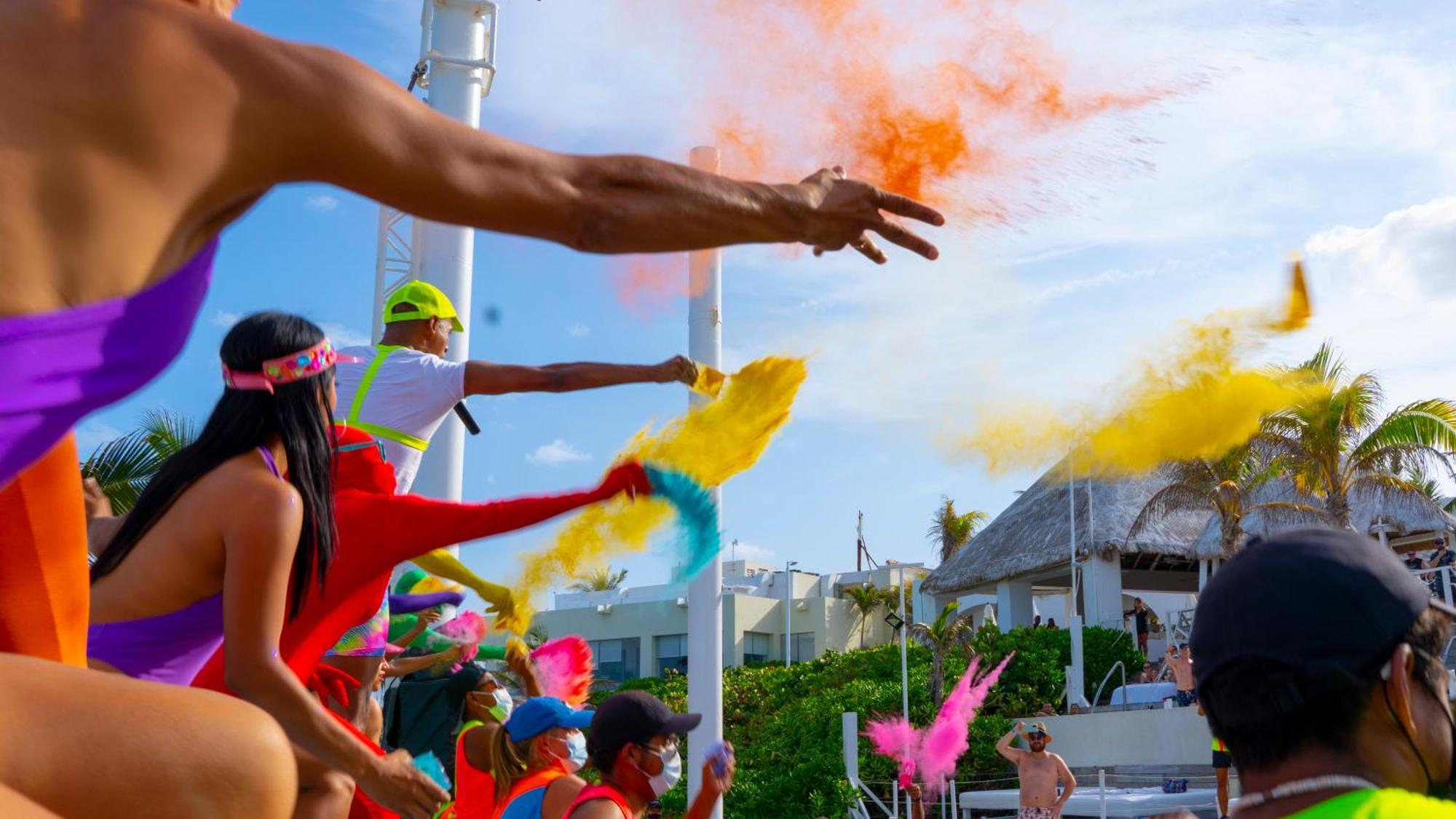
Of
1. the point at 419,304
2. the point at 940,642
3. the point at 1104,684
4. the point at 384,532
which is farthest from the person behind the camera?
the point at 940,642

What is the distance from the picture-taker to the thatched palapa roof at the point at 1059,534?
111 ft

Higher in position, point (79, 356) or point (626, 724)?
point (79, 356)

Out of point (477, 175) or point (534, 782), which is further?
point (534, 782)

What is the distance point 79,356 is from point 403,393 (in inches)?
119

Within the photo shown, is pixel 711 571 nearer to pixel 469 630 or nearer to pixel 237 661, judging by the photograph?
pixel 469 630

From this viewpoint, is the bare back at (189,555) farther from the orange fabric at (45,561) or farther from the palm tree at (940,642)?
the palm tree at (940,642)

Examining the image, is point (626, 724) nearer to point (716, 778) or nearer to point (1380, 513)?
point (716, 778)

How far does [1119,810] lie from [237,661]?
16.9 metres

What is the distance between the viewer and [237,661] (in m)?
2.52

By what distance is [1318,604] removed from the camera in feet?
5.60

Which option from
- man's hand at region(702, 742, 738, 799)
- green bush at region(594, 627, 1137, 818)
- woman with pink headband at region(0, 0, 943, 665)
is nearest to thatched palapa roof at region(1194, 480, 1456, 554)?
green bush at region(594, 627, 1137, 818)

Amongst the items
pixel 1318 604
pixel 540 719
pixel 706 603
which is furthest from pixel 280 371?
pixel 706 603

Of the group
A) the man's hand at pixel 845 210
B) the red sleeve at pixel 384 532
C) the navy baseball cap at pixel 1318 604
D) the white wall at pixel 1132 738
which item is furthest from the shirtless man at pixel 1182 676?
the navy baseball cap at pixel 1318 604

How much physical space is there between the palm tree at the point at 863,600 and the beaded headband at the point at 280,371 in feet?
158
